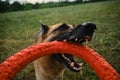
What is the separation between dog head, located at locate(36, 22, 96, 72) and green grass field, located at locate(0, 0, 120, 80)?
3.20 ft

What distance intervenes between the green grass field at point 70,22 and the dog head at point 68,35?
0.97 meters

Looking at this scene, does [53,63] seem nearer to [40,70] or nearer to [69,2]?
[40,70]

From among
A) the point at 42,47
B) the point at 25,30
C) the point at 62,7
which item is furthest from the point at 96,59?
the point at 62,7

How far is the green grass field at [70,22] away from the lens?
3.88m

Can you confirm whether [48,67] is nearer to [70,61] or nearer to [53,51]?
[70,61]

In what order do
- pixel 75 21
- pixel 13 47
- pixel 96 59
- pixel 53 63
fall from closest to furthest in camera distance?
pixel 96 59, pixel 53 63, pixel 13 47, pixel 75 21

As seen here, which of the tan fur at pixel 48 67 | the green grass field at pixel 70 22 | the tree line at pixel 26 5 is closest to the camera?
the tan fur at pixel 48 67

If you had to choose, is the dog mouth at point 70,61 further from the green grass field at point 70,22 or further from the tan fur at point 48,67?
the green grass field at point 70,22

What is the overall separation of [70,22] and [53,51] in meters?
3.01

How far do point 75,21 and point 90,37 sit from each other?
3029mm

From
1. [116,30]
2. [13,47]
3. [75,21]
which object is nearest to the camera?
[13,47]

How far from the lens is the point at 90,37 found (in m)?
2.25

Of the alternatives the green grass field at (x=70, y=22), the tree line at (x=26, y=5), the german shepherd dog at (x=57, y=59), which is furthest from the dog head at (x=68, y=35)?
the tree line at (x=26, y=5)

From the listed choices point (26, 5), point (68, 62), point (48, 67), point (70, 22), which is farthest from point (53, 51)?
point (26, 5)
